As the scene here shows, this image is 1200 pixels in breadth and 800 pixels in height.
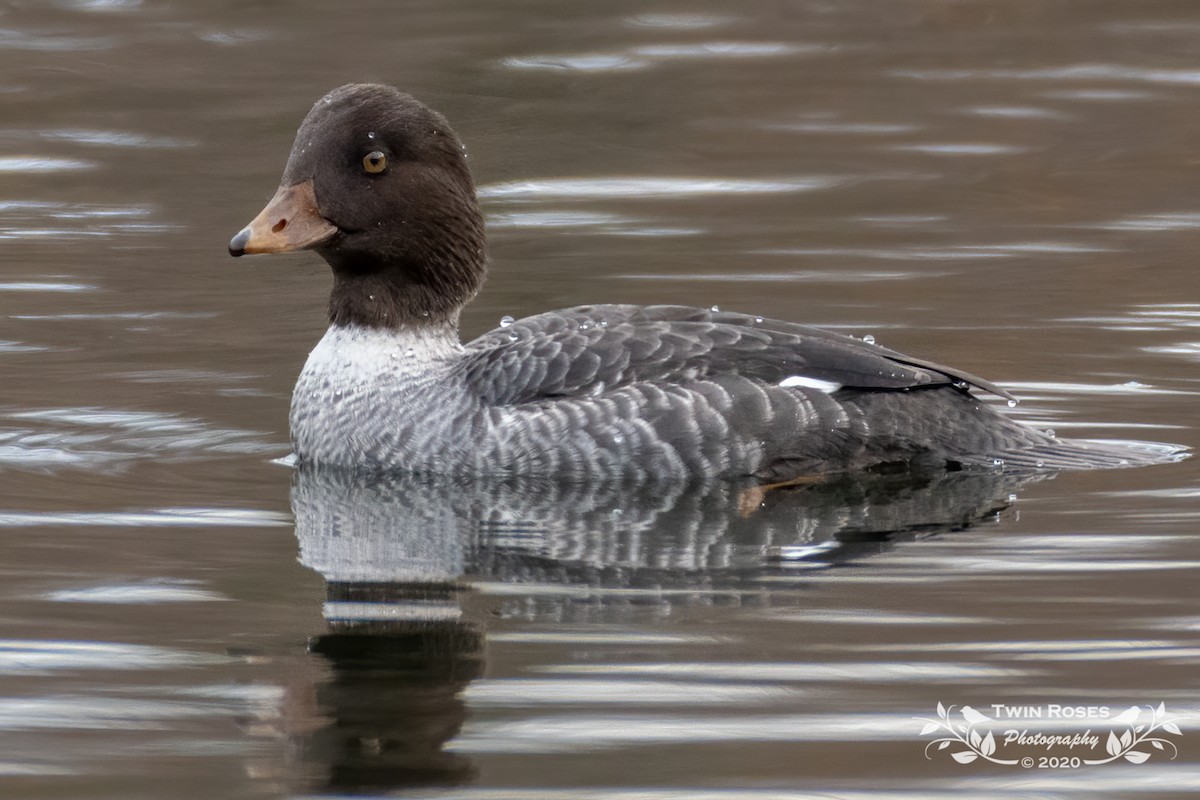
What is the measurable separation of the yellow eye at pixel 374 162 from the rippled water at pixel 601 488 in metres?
1.20

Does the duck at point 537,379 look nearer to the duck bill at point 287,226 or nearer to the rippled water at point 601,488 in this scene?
the duck bill at point 287,226

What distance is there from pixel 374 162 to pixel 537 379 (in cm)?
111

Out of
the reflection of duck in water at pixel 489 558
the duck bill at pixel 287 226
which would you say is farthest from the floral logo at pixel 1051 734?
the duck bill at pixel 287 226

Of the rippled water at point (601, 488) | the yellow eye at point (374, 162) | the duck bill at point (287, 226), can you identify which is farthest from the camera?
the yellow eye at point (374, 162)

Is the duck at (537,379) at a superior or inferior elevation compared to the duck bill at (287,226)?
inferior

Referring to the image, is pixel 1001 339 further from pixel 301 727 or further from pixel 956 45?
pixel 956 45

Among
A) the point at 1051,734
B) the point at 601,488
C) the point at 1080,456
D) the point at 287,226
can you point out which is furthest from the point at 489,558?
the point at 1080,456

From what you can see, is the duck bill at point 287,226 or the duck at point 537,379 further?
the duck bill at point 287,226

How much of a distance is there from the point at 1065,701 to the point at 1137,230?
23.3ft

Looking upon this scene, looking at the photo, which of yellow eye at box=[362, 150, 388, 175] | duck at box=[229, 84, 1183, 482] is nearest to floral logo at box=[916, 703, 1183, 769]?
duck at box=[229, 84, 1183, 482]

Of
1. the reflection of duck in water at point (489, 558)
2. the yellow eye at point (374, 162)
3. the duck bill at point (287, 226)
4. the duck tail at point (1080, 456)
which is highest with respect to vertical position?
the yellow eye at point (374, 162)

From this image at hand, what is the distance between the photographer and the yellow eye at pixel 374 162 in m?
7.66

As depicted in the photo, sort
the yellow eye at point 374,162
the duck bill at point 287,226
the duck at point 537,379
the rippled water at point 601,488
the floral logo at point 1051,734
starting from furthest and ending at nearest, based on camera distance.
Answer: the yellow eye at point 374,162 → the duck bill at point 287,226 → the duck at point 537,379 → the rippled water at point 601,488 → the floral logo at point 1051,734

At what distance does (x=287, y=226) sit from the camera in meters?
7.52
